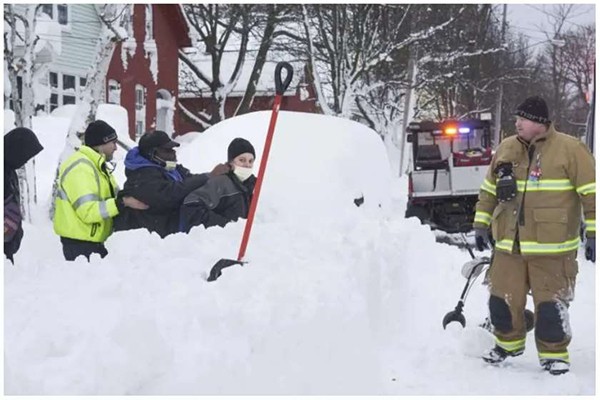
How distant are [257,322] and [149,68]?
2552 cm

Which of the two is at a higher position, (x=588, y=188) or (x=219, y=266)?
(x=588, y=188)

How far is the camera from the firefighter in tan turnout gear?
5031 millimetres

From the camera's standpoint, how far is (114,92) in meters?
25.4

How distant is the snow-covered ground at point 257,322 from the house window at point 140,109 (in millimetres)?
20629

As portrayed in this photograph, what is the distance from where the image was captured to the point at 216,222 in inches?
237

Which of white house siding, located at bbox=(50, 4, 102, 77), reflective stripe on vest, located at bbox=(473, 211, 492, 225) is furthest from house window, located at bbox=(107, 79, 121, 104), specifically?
reflective stripe on vest, located at bbox=(473, 211, 492, 225)

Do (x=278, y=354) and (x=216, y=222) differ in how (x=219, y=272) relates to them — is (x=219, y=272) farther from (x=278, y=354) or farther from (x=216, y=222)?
(x=216, y=222)

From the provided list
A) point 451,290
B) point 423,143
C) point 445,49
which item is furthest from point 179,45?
point 451,290

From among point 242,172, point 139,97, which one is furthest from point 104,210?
point 139,97

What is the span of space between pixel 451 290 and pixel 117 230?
A: 3.71 metres

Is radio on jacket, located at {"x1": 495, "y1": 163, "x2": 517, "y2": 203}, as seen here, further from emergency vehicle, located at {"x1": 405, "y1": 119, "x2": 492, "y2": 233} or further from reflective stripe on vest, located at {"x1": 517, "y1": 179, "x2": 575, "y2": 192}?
emergency vehicle, located at {"x1": 405, "y1": 119, "x2": 492, "y2": 233}

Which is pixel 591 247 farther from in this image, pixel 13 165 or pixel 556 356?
pixel 13 165

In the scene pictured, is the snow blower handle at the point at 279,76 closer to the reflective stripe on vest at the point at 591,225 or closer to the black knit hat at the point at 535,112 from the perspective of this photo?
the black knit hat at the point at 535,112

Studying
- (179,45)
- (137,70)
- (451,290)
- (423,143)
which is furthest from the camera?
(179,45)
